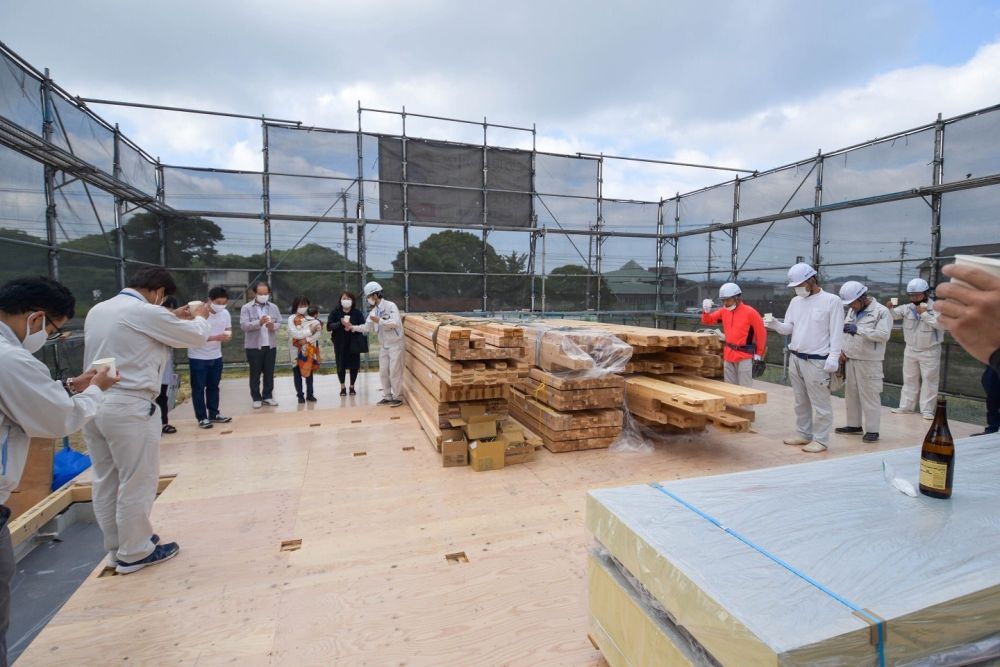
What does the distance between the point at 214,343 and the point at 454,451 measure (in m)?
3.60

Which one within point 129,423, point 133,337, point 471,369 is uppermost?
point 133,337

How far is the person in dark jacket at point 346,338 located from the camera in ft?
24.9

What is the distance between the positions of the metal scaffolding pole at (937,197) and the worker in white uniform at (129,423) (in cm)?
926

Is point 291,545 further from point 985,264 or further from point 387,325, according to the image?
point 387,325

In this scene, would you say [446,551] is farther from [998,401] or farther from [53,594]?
[998,401]

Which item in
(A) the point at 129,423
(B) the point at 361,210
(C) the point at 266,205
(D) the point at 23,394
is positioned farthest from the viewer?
(B) the point at 361,210

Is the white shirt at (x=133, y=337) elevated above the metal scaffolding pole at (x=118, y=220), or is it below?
below

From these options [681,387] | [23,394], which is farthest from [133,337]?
[681,387]

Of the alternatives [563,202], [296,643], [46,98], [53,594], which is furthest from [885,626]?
[563,202]

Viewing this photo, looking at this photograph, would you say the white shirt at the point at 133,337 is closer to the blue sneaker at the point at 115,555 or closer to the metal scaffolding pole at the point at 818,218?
the blue sneaker at the point at 115,555

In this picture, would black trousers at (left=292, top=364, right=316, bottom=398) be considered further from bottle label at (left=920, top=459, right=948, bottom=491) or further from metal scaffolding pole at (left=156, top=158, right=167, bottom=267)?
bottle label at (left=920, top=459, right=948, bottom=491)

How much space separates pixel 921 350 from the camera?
6.48 metres

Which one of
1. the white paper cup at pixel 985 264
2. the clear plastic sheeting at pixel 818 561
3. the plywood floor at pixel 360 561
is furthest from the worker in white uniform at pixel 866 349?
the white paper cup at pixel 985 264

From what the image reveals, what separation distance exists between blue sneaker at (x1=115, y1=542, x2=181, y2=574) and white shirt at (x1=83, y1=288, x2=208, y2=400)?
0.99 meters
